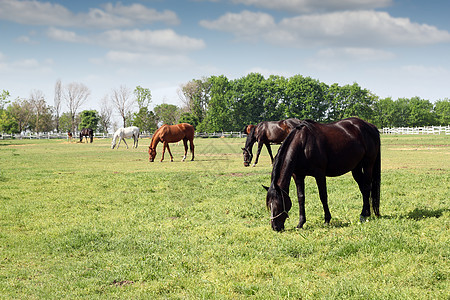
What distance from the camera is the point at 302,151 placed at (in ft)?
24.6

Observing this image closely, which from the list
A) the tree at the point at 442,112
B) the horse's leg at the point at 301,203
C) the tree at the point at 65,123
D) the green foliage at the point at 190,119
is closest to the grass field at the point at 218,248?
the horse's leg at the point at 301,203

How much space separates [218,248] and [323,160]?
2694 millimetres

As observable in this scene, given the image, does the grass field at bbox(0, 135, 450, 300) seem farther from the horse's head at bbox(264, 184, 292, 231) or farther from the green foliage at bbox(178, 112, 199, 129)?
the green foliage at bbox(178, 112, 199, 129)

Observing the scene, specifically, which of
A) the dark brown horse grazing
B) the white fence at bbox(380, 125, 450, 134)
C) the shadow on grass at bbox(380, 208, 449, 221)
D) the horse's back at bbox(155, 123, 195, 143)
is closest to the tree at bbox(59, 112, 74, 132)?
the white fence at bbox(380, 125, 450, 134)

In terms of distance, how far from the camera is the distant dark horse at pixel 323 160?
7285mm

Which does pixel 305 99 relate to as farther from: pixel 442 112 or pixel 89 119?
pixel 442 112

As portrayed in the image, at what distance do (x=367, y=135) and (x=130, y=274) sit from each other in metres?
5.55

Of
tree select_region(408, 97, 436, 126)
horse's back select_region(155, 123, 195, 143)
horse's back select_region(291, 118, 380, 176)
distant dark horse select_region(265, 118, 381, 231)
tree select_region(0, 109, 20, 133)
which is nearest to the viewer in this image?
distant dark horse select_region(265, 118, 381, 231)

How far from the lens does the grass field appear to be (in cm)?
502

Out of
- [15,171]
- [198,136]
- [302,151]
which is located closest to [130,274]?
[302,151]

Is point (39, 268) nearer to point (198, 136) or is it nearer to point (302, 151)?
point (302, 151)

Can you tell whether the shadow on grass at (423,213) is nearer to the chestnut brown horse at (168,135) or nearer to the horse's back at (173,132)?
the chestnut brown horse at (168,135)

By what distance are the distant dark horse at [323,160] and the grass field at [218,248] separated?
1.77ft

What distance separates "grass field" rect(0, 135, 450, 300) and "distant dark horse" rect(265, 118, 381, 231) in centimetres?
54
